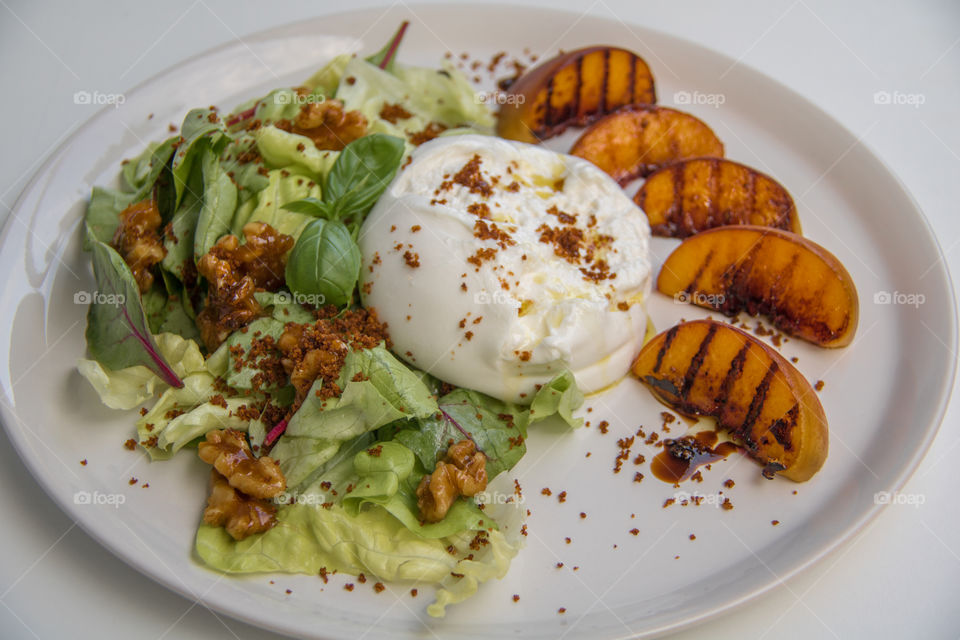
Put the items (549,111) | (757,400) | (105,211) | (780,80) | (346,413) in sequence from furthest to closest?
(780,80) → (549,111) → (105,211) → (757,400) → (346,413)

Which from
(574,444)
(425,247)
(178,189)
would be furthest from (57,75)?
(574,444)

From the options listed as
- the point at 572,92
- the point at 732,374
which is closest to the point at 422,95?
the point at 572,92

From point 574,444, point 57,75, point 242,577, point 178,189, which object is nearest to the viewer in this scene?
point 242,577

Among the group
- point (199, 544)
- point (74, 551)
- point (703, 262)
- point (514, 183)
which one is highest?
point (514, 183)

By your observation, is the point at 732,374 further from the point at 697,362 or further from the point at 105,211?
the point at 105,211

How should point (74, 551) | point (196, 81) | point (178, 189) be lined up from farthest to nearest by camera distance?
point (196, 81) < point (178, 189) < point (74, 551)

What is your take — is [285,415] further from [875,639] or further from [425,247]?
[875,639]

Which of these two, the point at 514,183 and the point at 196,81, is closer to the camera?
the point at 514,183

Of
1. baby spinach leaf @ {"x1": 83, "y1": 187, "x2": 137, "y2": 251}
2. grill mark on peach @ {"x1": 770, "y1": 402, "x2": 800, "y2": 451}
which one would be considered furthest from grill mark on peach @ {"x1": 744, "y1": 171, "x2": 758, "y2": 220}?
baby spinach leaf @ {"x1": 83, "y1": 187, "x2": 137, "y2": 251}

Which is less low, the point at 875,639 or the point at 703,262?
the point at 703,262
